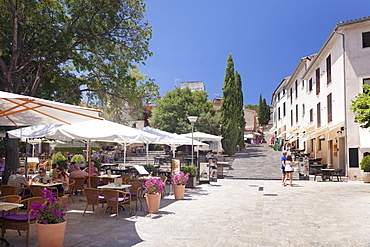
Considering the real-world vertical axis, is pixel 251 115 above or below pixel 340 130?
above

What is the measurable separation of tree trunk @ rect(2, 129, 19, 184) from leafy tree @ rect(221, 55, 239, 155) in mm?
23315

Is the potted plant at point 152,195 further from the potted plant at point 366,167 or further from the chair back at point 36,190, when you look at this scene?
the potted plant at point 366,167

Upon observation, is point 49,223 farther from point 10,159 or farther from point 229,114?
point 229,114

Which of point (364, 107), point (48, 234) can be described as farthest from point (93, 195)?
point (364, 107)

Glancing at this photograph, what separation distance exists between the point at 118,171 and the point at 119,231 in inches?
389

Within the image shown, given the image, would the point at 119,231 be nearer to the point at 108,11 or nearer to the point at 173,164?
the point at 173,164

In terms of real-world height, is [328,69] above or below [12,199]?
above

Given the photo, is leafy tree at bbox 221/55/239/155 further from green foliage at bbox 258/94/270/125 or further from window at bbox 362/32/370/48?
green foliage at bbox 258/94/270/125

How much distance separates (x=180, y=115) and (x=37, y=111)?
28200 millimetres

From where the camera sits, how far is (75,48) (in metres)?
16.0

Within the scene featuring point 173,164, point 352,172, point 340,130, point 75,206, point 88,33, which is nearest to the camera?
point 75,206

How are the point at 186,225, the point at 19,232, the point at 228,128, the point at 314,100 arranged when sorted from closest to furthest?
1. the point at 19,232
2. the point at 186,225
3. the point at 314,100
4. the point at 228,128

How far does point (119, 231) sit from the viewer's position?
7.16 metres

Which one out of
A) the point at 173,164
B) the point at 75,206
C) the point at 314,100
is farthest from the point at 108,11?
the point at 314,100
